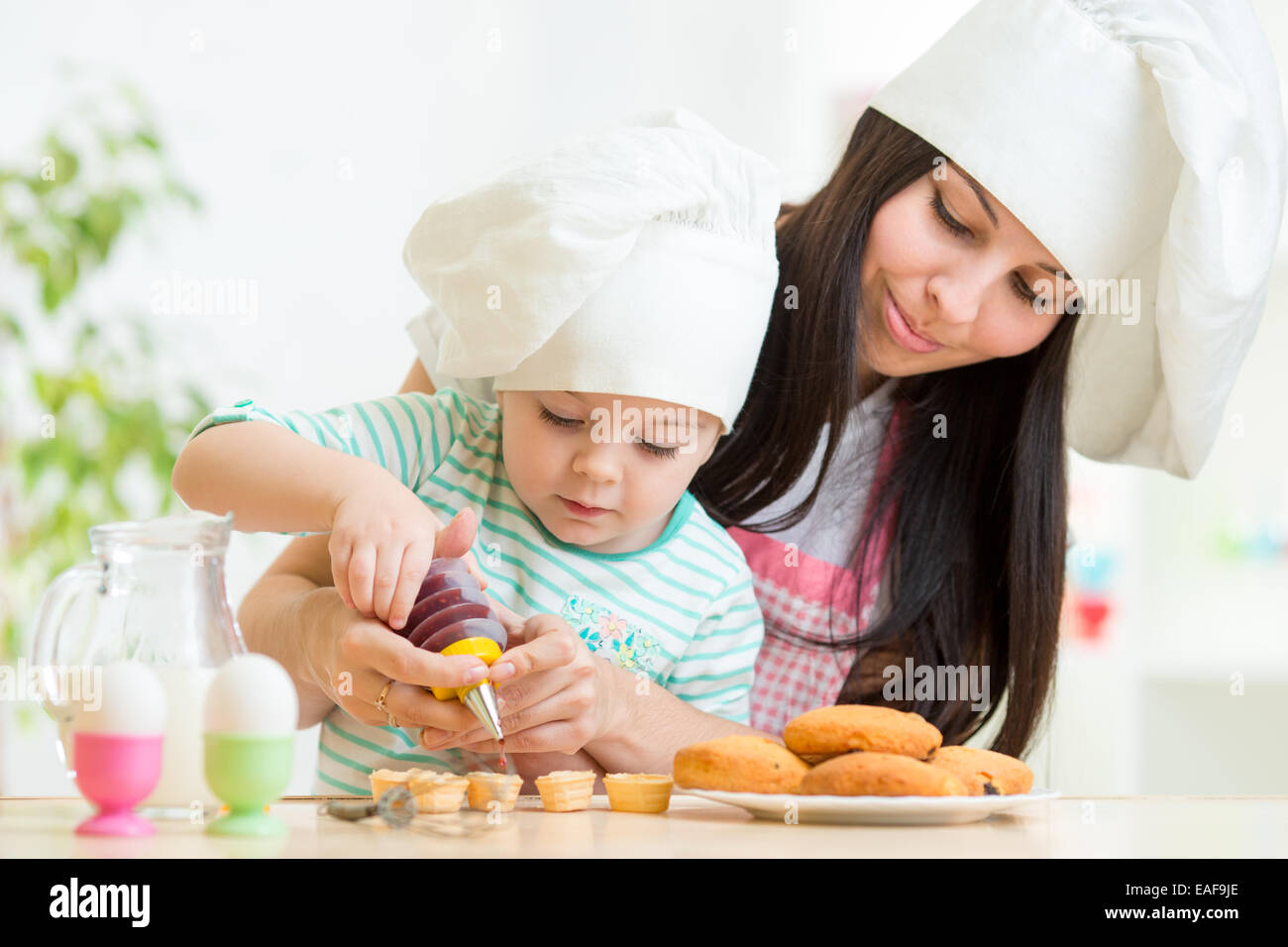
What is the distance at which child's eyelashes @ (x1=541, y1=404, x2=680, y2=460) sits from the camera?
3.43 feet

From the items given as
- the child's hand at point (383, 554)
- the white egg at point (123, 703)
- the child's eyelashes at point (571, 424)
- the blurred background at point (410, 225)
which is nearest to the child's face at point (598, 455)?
the child's eyelashes at point (571, 424)

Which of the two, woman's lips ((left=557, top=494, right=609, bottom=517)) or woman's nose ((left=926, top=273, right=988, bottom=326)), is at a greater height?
woman's nose ((left=926, top=273, right=988, bottom=326))

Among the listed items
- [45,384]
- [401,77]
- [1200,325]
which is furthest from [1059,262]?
[401,77]

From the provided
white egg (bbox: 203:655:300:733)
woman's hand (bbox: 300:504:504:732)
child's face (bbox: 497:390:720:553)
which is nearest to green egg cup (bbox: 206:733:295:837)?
white egg (bbox: 203:655:300:733)

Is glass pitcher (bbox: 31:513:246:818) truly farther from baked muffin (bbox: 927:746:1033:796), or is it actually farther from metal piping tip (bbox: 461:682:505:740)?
baked muffin (bbox: 927:746:1033:796)

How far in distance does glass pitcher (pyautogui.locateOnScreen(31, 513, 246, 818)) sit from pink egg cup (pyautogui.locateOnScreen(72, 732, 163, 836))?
0.03m

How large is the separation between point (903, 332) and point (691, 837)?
799 mm

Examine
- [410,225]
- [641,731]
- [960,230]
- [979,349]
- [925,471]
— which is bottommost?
[641,731]

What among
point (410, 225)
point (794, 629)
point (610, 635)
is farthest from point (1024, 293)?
point (410, 225)

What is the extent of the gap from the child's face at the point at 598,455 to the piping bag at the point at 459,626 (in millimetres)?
281

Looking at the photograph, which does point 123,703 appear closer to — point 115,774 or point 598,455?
point 115,774

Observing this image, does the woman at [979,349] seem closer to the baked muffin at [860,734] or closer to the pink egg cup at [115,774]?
the baked muffin at [860,734]

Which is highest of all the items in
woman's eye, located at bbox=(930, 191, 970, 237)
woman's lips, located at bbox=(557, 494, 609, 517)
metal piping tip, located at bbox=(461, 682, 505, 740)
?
woman's eye, located at bbox=(930, 191, 970, 237)

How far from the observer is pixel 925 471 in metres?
1.45
